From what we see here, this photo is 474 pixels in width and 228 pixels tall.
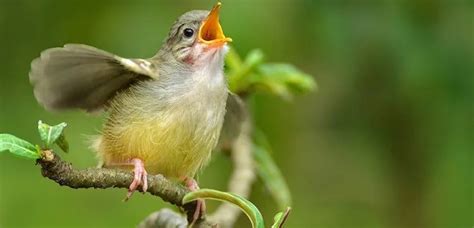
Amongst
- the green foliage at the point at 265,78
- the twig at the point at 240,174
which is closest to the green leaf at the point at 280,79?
the green foliage at the point at 265,78

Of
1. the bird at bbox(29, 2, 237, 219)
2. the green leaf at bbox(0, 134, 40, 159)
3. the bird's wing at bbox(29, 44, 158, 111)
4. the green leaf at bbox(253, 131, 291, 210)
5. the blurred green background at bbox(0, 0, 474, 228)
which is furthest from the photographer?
the blurred green background at bbox(0, 0, 474, 228)

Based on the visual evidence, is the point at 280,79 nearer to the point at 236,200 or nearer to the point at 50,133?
the point at 236,200

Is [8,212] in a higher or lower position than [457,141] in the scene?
lower

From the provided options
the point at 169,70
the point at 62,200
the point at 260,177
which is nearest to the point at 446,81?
the point at 260,177

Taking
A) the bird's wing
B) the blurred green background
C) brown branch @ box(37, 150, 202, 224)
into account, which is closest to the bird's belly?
the bird's wing

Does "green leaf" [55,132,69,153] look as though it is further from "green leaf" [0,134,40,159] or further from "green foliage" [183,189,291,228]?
"green foliage" [183,189,291,228]

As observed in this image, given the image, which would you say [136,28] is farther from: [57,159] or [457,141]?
[57,159]
